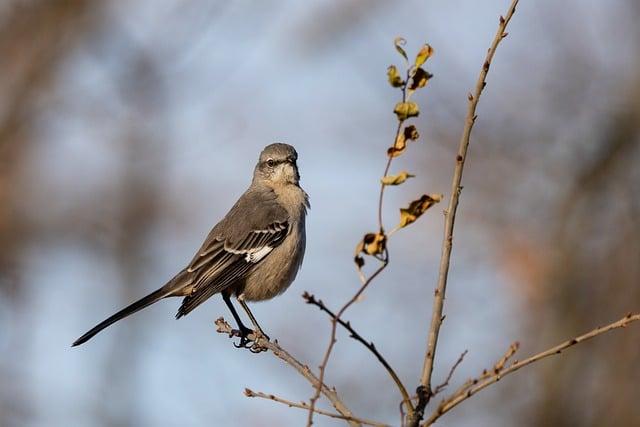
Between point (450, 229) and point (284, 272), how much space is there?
3344 mm

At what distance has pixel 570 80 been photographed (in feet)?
34.8

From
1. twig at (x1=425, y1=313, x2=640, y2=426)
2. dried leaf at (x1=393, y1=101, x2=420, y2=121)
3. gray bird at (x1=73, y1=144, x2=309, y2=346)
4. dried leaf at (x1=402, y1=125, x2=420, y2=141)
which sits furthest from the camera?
gray bird at (x1=73, y1=144, x2=309, y2=346)

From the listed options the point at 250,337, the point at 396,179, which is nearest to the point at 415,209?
the point at 396,179

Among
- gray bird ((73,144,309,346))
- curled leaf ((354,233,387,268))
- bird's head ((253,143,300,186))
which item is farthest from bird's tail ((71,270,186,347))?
curled leaf ((354,233,387,268))

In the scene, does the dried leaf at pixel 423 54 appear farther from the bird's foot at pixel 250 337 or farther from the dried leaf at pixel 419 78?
the bird's foot at pixel 250 337

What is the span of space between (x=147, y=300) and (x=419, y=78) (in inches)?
143

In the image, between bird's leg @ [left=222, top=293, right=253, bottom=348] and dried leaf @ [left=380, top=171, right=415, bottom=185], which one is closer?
dried leaf @ [left=380, top=171, right=415, bottom=185]

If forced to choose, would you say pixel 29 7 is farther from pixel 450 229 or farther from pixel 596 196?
pixel 450 229

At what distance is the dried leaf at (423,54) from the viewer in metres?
2.85

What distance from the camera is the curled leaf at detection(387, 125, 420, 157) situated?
288 cm

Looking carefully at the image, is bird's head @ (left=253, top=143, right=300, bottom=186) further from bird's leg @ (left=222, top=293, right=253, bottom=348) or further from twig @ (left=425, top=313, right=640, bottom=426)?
twig @ (left=425, top=313, right=640, bottom=426)

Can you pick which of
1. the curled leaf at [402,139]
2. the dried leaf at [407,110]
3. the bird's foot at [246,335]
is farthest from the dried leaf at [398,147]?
the bird's foot at [246,335]

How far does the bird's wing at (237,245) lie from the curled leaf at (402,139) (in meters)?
3.15

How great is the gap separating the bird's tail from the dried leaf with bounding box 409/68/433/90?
3455mm
